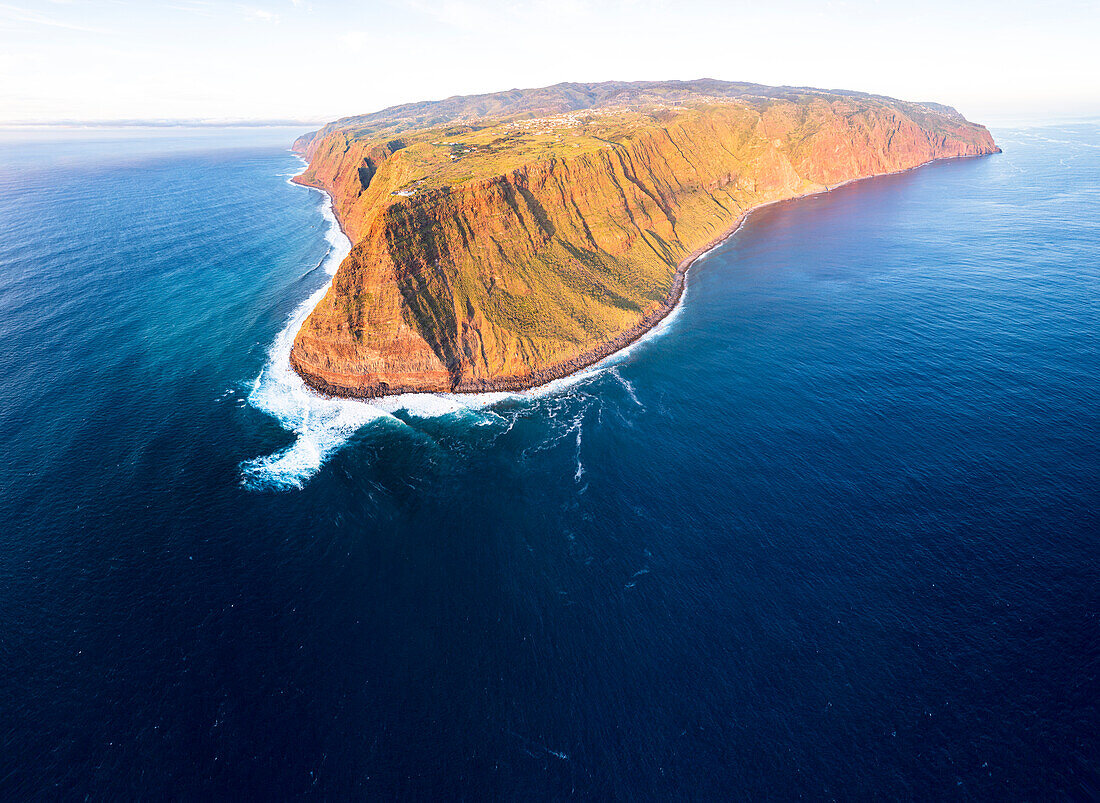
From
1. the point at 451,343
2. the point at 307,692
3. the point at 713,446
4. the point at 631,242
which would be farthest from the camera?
the point at 631,242

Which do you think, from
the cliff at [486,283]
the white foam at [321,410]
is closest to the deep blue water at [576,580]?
the white foam at [321,410]

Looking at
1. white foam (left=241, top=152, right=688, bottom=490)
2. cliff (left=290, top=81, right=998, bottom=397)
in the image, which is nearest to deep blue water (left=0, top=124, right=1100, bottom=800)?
white foam (left=241, top=152, right=688, bottom=490)

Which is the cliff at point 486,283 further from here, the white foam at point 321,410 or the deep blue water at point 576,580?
the deep blue water at point 576,580

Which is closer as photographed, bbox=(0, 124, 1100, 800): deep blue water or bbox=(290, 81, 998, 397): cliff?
bbox=(0, 124, 1100, 800): deep blue water

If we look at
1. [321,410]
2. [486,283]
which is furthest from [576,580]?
[486,283]

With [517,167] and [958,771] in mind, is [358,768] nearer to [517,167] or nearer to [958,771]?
[958,771]

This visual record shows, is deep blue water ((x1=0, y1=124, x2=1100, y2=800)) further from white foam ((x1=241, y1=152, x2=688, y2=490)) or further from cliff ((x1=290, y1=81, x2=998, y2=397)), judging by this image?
cliff ((x1=290, y1=81, x2=998, y2=397))

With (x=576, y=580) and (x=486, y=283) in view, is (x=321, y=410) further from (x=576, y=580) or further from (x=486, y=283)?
(x=576, y=580)

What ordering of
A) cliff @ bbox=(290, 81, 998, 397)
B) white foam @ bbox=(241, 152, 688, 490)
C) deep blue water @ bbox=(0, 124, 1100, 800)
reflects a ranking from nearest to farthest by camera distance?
deep blue water @ bbox=(0, 124, 1100, 800) → white foam @ bbox=(241, 152, 688, 490) → cliff @ bbox=(290, 81, 998, 397)

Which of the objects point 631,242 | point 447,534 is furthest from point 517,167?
point 447,534
